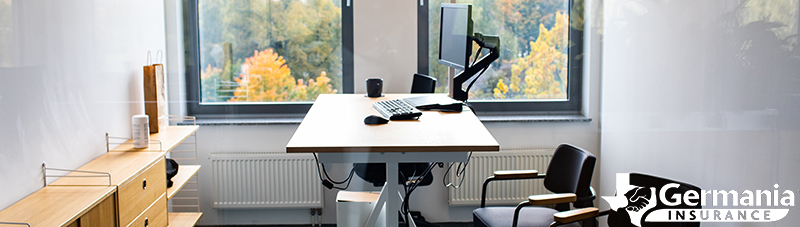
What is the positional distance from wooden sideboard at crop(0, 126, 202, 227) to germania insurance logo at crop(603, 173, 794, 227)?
1.86 meters

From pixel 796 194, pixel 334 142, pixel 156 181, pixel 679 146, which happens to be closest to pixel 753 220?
pixel 796 194

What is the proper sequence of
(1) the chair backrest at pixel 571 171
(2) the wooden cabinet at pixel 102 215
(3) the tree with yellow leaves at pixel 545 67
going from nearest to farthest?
(2) the wooden cabinet at pixel 102 215 → (1) the chair backrest at pixel 571 171 → (3) the tree with yellow leaves at pixel 545 67

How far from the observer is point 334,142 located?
5.35 ft

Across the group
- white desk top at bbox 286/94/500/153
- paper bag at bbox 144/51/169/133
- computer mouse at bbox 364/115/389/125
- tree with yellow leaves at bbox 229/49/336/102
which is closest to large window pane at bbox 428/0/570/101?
tree with yellow leaves at bbox 229/49/336/102

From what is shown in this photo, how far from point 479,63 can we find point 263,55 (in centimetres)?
138

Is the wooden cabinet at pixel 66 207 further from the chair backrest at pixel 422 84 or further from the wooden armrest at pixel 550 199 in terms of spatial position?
the chair backrest at pixel 422 84

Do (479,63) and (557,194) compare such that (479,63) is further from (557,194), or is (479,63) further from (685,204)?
(685,204)

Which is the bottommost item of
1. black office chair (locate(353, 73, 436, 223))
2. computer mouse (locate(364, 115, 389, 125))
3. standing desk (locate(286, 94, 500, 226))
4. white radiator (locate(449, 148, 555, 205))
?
white radiator (locate(449, 148, 555, 205))

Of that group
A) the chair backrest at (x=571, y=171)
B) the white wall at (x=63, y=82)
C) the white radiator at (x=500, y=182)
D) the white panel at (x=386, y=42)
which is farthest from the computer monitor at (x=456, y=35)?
the white wall at (x=63, y=82)

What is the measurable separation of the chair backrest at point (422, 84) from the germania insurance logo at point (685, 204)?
1078mm

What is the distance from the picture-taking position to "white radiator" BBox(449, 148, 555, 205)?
3.25 meters

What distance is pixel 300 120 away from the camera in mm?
3178

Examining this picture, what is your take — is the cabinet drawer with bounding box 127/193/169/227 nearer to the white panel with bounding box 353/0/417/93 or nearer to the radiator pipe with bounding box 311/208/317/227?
the radiator pipe with bounding box 311/208/317/227

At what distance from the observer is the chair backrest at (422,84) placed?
2930mm
